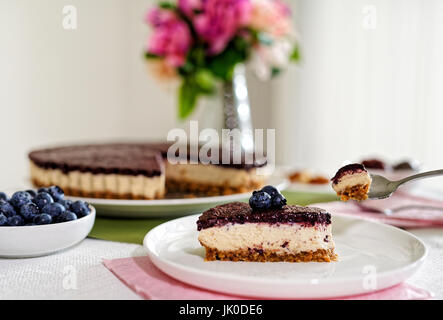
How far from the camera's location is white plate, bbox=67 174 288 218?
1.85 metres

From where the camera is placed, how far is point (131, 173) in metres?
2.20

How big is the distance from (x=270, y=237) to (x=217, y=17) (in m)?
1.47

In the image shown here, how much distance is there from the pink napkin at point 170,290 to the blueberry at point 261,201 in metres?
0.35

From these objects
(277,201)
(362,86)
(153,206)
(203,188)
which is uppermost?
(362,86)

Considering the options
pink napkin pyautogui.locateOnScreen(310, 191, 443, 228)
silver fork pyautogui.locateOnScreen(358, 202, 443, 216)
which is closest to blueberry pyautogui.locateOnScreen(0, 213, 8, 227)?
pink napkin pyautogui.locateOnScreen(310, 191, 443, 228)

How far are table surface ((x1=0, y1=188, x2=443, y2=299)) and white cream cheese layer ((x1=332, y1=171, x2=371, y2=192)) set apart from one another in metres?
0.29

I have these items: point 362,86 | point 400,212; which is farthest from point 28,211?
point 362,86

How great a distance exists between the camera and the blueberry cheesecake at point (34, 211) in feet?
4.72

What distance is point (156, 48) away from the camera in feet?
9.00

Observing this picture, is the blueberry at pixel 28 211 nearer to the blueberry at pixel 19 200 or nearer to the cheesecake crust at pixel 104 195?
the blueberry at pixel 19 200

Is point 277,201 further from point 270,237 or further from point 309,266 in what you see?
point 309,266

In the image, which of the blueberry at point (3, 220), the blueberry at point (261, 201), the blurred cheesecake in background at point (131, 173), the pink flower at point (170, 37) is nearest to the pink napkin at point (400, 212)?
the blueberry at point (261, 201)
